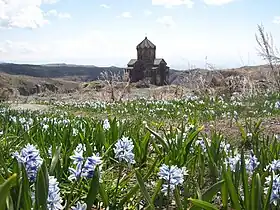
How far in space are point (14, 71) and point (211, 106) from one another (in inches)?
3680

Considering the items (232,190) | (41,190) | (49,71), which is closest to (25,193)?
(41,190)

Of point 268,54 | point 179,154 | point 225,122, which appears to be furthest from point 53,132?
point 268,54

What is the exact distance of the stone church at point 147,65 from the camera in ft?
155

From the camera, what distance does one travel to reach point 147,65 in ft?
156

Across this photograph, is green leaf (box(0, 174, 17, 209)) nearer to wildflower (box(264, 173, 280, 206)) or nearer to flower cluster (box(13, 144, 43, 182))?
flower cluster (box(13, 144, 43, 182))

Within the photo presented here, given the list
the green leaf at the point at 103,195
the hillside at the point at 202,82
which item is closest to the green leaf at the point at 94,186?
the green leaf at the point at 103,195

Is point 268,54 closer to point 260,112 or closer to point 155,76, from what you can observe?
point 260,112

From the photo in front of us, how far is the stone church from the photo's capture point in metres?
47.2

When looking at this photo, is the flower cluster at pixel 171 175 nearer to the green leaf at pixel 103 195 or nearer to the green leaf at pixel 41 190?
the green leaf at pixel 103 195

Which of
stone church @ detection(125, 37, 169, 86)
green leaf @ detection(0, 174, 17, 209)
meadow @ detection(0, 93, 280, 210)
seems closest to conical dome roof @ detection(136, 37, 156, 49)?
stone church @ detection(125, 37, 169, 86)

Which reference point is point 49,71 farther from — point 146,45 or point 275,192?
point 275,192

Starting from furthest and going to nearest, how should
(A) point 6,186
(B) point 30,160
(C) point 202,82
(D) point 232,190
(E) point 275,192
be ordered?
(C) point 202,82 < (D) point 232,190 < (E) point 275,192 < (B) point 30,160 < (A) point 6,186

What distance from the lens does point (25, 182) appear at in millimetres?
1606

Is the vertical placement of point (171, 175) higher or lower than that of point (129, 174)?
higher
